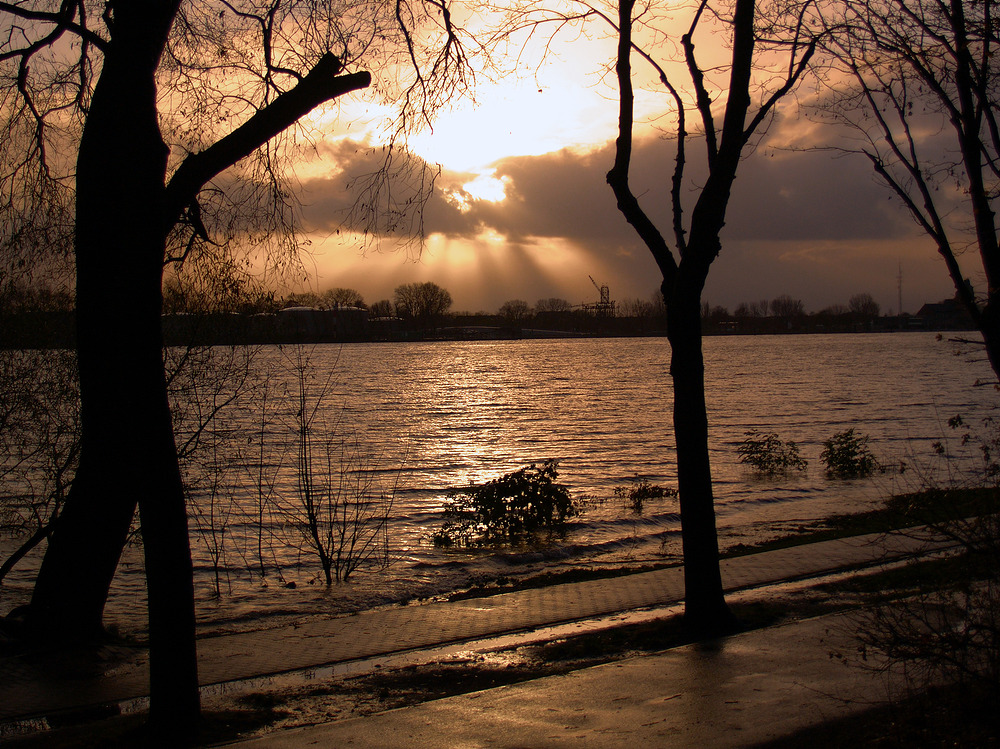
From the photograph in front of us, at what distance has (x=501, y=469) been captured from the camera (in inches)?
1153

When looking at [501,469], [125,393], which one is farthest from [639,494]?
[125,393]

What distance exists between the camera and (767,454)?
2589 centimetres

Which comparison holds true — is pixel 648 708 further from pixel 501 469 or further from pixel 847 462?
pixel 501 469

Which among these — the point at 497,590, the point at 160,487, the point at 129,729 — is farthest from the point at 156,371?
the point at 497,590

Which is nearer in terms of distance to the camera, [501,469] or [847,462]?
[847,462]

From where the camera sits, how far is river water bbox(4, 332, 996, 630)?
45.6ft

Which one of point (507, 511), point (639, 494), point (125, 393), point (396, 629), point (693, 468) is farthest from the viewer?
point (639, 494)

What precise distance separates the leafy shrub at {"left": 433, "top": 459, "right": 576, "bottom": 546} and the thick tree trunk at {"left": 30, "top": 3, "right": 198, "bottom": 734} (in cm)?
857

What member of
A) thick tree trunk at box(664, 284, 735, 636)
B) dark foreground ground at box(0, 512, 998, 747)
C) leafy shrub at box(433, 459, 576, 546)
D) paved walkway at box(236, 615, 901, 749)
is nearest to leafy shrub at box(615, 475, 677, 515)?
leafy shrub at box(433, 459, 576, 546)

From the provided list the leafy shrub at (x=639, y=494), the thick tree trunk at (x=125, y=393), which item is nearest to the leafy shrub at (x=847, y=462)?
the leafy shrub at (x=639, y=494)

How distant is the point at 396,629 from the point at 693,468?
3928mm

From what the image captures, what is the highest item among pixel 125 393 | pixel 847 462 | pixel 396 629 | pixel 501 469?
pixel 125 393

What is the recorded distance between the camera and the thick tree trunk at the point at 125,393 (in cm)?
602

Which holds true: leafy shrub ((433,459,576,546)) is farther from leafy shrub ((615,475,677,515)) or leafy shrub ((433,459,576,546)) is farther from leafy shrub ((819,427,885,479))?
leafy shrub ((819,427,885,479))
